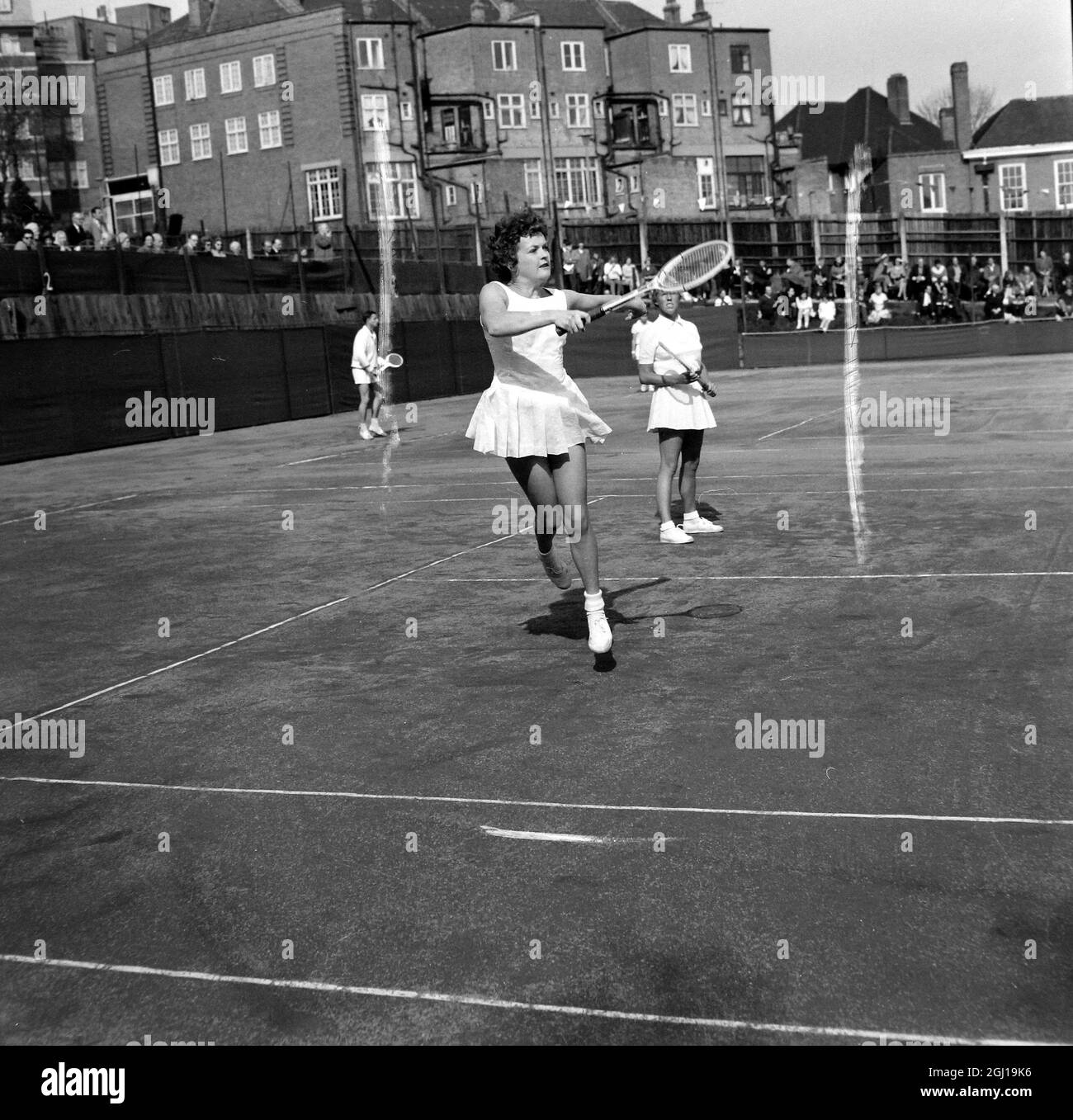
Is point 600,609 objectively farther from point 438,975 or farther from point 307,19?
point 307,19

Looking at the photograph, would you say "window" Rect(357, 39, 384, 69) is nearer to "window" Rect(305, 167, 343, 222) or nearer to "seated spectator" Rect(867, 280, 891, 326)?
"window" Rect(305, 167, 343, 222)

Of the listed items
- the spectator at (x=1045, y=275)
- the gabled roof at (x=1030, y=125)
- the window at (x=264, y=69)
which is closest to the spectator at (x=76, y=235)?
the spectator at (x=1045, y=275)

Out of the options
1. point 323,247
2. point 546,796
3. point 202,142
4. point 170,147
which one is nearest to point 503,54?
point 202,142

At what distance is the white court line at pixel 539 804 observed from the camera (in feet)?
15.1

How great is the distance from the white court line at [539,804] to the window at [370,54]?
64075mm

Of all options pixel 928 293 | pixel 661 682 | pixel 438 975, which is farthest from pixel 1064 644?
pixel 928 293

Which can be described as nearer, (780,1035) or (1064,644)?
(780,1035)

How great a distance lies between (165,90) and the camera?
234 feet

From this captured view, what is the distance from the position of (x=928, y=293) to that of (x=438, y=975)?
148 ft

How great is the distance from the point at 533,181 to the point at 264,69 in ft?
46.4

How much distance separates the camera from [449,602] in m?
→ 8.82
